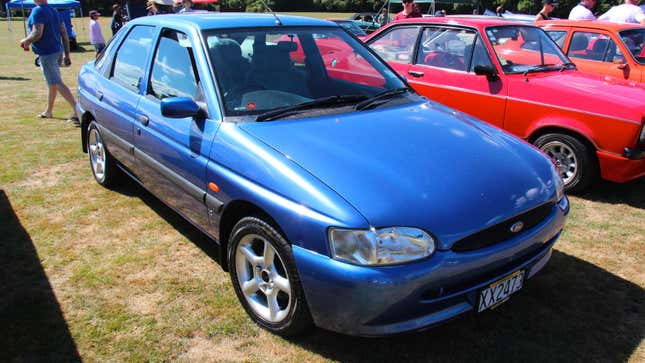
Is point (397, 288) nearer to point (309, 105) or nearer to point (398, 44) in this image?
point (309, 105)

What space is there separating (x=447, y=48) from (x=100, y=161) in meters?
3.87

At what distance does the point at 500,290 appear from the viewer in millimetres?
2486

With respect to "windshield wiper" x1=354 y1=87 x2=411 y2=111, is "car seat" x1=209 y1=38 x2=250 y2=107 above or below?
above

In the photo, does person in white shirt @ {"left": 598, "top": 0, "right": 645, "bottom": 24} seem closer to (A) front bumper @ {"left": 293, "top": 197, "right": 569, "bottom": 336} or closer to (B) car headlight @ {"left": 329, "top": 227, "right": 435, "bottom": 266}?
(A) front bumper @ {"left": 293, "top": 197, "right": 569, "bottom": 336}

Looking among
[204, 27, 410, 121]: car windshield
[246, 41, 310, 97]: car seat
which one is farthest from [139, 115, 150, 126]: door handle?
[246, 41, 310, 97]: car seat

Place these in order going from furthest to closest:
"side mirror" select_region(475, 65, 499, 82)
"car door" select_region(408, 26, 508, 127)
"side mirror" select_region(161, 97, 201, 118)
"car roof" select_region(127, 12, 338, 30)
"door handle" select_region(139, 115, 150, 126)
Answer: "car door" select_region(408, 26, 508, 127)
"side mirror" select_region(475, 65, 499, 82)
"door handle" select_region(139, 115, 150, 126)
"car roof" select_region(127, 12, 338, 30)
"side mirror" select_region(161, 97, 201, 118)

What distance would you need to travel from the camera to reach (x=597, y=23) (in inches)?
266

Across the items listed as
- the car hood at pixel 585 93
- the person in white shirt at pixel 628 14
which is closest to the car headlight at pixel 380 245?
the car hood at pixel 585 93

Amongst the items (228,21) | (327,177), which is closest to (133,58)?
(228,21)

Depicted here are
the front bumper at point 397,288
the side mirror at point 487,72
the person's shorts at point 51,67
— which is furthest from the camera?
the person's shorts at point 51,67

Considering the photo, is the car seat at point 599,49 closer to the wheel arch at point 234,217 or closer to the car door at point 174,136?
the car door at point 174,136

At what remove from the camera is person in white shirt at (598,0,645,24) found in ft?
27.0

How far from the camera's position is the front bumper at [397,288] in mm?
2170

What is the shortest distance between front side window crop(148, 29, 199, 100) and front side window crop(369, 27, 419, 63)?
10.4 feet
